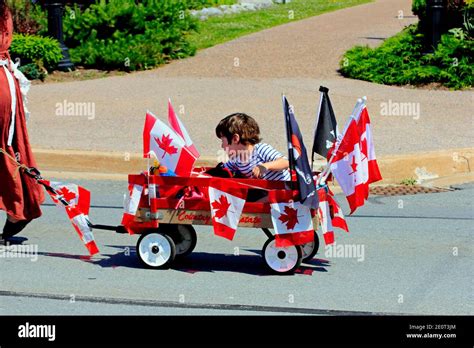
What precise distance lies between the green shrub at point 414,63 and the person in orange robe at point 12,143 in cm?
850

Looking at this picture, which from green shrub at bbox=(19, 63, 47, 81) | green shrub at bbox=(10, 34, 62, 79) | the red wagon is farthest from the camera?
green shrub at bbox=(10, 34, 62, 79)


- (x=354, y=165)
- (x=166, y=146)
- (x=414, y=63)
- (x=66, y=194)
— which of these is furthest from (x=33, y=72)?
(x=354, y=165)

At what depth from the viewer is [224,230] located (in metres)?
7.31

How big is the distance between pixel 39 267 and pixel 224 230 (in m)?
1.44

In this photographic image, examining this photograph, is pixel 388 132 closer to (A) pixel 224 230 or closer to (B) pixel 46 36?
(A) pixel 224 230

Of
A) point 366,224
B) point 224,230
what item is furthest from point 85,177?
point 224,230

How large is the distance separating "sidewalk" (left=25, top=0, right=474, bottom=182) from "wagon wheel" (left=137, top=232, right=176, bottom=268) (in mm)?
4244

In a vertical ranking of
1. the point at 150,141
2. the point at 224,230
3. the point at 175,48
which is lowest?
the point at 224,230

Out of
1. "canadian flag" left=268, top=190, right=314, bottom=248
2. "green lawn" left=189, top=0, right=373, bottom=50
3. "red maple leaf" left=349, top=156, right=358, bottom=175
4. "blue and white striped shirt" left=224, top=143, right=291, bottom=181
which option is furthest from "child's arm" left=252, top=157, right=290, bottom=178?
"green lawn" left=189, top=0, right=373, bottom=50

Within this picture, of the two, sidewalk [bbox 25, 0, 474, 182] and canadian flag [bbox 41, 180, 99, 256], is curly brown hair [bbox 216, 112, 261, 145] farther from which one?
sidewalk [bbox 25, 0, 474, 182]

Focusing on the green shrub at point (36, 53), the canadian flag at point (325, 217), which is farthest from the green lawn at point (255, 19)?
the canadian flag at point (325, 217)

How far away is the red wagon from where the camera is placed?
734 centimetres

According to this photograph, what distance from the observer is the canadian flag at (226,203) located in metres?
7.29

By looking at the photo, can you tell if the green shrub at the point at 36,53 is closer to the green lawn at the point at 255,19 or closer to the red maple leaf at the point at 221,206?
the green lawn at the point at 255,19
